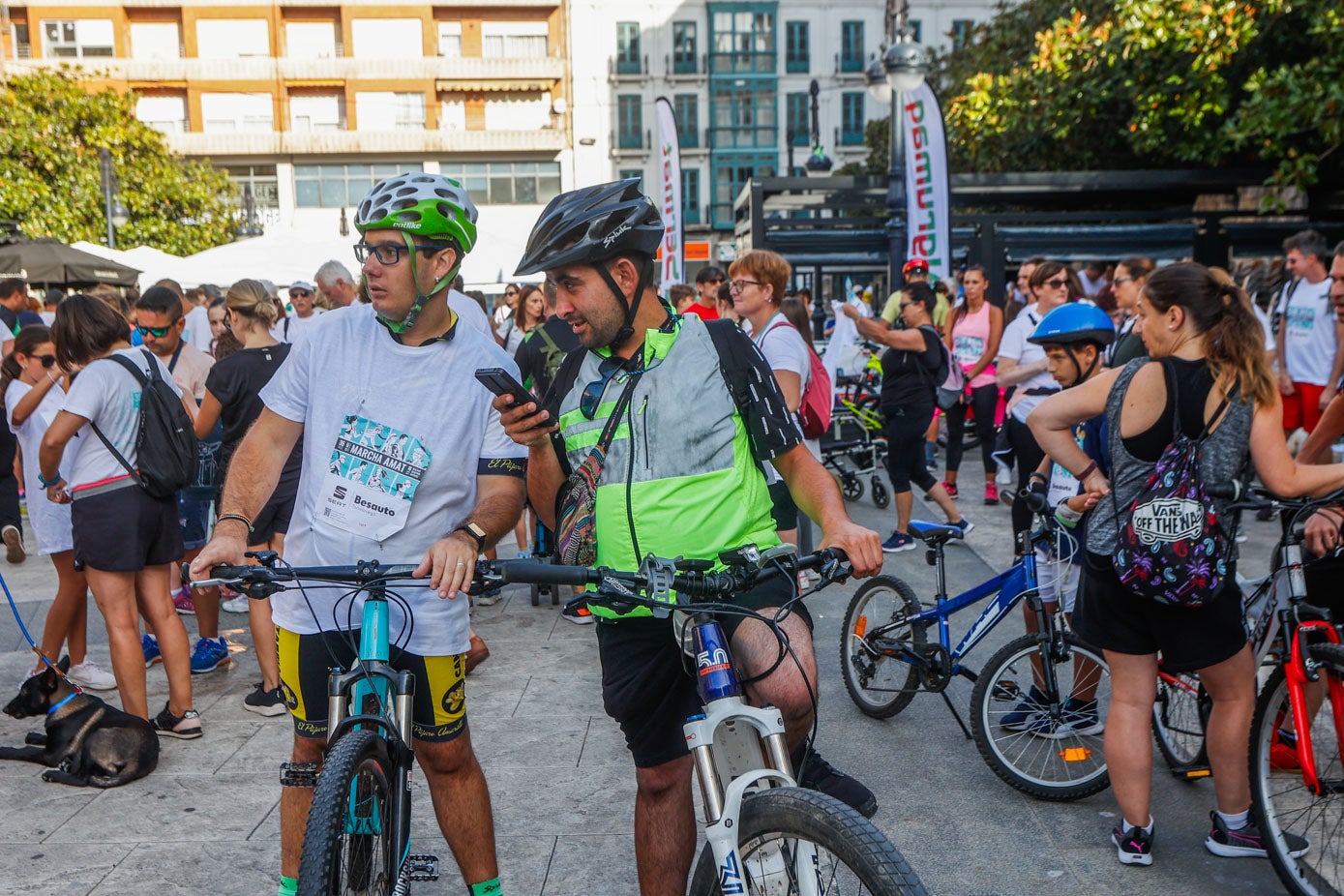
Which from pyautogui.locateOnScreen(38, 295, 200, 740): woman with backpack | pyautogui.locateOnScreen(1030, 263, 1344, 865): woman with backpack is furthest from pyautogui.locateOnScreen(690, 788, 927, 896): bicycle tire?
pyautogui.locateOnScreen(38, 295, 200, 740): woman with backpack

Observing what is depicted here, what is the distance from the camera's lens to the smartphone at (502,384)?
2432 millimetres

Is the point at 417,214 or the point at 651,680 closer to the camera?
the point at 651,680

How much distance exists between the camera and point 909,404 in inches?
340

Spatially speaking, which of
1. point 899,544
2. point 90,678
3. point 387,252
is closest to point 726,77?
point 899,544

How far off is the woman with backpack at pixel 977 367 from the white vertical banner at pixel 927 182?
195cm

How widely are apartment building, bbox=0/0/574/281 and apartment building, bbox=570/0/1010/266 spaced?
5.85 metres

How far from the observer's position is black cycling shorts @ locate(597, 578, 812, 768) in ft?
9.32

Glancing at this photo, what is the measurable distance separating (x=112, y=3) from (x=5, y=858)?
44.6 meters

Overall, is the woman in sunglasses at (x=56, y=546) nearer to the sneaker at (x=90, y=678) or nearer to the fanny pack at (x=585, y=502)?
the sneaker at (x=90, y=678)

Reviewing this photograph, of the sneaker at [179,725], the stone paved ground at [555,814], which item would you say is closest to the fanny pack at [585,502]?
the stone paved ground at [555,814]

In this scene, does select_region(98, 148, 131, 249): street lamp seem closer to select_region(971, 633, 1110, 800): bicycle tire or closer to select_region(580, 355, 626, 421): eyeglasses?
select_region(971, 633, 1110, 800): bicycle tire

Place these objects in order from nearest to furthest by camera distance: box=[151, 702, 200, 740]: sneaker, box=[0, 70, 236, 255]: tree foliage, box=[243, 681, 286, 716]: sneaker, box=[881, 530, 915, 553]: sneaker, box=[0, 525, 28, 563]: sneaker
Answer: box=[151, 702, 200, 740]: sneaker, box=[243, 681, 286, 716]: sneaker, box=[881, 530, 915, 553]: sneaker, box=[0, 525, 28, 563]: sneaker, box=[0, 70, 236, 255]: tree foliage

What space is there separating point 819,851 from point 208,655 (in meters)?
4.75

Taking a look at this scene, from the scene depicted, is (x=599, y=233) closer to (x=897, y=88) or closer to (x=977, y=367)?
(x=977, y=367)
